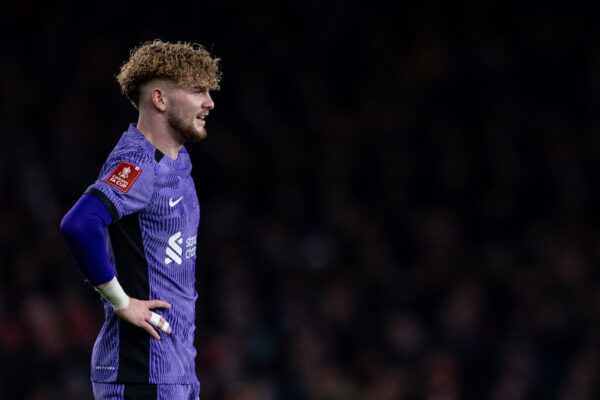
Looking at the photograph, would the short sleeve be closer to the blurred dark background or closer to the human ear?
the human ear

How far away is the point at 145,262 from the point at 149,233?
0.10m

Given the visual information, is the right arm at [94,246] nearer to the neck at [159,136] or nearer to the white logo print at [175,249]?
the white logo print at [175,249]

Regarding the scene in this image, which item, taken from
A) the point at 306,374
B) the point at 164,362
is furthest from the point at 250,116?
the point at 164,362

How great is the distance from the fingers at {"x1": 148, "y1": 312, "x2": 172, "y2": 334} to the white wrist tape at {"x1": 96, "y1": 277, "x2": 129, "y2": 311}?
4.1 inches

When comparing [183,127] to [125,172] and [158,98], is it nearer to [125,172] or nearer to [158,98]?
[158,98]

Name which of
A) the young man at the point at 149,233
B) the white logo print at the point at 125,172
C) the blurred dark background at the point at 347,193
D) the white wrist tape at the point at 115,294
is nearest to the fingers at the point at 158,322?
the young man at the point at 149,233

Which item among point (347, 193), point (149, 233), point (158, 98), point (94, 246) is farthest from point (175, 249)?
point (347, 193)

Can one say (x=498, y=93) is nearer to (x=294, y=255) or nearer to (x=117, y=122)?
(x=294, y=255)

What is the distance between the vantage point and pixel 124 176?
386cm

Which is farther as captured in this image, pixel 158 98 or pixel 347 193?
pixel 347 193

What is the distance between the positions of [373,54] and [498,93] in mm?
1354

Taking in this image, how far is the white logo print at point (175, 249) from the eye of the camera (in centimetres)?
402

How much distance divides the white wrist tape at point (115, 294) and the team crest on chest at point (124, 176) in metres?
0.30

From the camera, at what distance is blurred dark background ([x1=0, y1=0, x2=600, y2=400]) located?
8.77 metres
